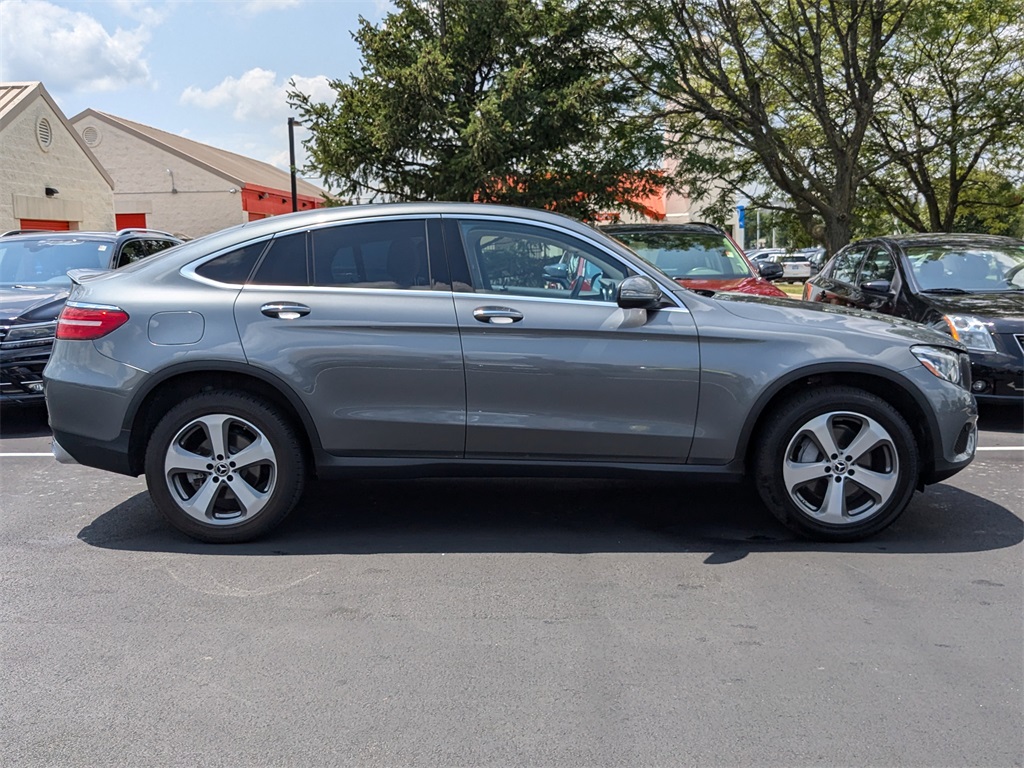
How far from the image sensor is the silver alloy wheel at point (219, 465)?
4.65 meters

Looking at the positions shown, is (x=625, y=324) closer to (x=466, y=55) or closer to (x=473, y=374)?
(x=473, y=374)

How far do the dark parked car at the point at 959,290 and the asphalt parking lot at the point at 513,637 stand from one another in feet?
7.50

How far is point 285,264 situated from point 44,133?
23.6 metres

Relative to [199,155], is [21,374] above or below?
below

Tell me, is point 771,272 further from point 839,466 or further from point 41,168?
point 41,168

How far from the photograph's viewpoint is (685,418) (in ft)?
15.3

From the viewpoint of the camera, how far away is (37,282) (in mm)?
8625

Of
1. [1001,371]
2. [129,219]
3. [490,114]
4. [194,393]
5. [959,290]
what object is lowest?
[1001,371]

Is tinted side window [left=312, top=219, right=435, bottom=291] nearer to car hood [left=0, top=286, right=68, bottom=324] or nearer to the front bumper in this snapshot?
car hood [left=0, top=286, right=68, bottom=324]

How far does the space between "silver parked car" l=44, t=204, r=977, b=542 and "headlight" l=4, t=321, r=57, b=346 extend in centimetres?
313

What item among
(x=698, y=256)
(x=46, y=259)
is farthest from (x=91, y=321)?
(x=698, y=256)

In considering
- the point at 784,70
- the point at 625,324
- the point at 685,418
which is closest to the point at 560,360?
the point at 625,324

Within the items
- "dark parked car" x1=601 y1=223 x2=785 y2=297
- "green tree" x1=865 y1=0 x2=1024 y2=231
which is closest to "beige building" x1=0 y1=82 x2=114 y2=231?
"dark parked car" x1=601 y1=223 x2=785 y2=297

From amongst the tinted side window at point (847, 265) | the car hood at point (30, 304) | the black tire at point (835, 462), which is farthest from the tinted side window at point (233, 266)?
the tinted side window at point (847, 265)
